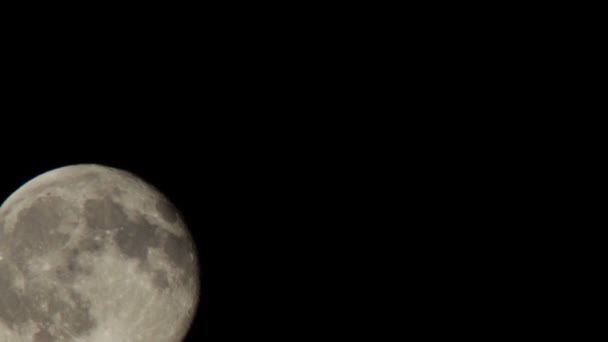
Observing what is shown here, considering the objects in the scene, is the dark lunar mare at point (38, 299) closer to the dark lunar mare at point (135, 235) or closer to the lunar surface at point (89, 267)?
the lunar surface at point (89, 267)

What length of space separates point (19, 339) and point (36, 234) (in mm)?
667

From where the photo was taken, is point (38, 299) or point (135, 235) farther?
point (135, 235)

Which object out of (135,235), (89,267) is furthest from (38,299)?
(135,235)

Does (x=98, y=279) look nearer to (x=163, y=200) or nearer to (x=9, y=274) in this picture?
(x=9, y=274)

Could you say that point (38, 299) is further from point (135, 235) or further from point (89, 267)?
point (135, 235)

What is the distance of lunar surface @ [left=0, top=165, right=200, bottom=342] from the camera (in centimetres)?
471

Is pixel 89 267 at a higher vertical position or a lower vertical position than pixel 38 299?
higher

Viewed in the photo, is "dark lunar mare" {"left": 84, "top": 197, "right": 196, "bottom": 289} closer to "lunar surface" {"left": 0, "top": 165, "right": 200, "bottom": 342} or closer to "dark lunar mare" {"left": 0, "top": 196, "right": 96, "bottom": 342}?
"lunar surface" {"left": 0, "top": 165, "right": 200, "bottom": 342}

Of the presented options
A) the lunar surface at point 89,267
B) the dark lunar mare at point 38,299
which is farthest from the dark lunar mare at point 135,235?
the dark lunar mare at point 38,299

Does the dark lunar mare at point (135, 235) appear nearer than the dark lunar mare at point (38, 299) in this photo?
No

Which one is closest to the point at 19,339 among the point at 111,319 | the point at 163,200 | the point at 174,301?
the point at 111,319

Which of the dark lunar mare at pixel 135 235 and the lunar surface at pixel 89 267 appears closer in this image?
the lunar surface at pixel 89 267

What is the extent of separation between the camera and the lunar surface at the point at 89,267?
471 centimetres

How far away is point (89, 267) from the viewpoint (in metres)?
4.73
